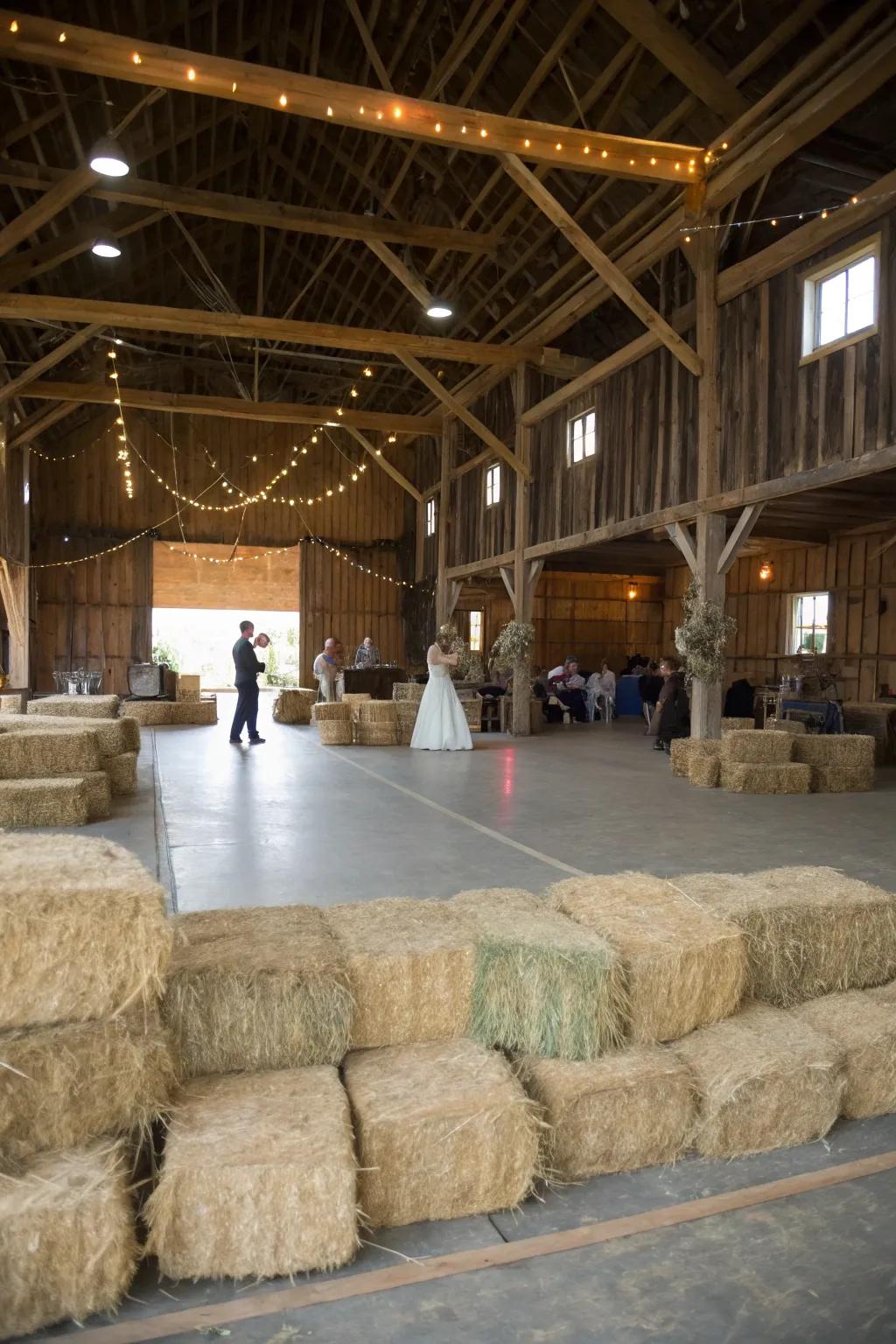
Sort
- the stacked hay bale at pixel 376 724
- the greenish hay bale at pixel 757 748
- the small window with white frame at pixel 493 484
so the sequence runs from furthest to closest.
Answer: the small window with white frame at pixel 493 484 < the stacked hay bale at pixel 376 724 < the greenish hay bale at pixel 757 748

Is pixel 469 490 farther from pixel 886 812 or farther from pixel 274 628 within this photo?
pixel 886 812

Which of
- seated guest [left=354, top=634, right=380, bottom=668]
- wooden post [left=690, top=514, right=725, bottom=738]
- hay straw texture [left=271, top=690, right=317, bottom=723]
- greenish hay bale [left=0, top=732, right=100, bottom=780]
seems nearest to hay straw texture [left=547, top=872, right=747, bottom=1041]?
greenish hay bale [left=0, top=732, right=100, bottom=780]

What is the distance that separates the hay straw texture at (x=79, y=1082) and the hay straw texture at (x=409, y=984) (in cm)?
60

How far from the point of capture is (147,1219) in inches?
78.1

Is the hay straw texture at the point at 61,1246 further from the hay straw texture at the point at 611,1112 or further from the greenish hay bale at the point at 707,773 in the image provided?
the greenish hay bale at the point at 707,773

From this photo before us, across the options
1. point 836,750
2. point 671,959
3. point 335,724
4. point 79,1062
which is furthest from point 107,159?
point 836,750

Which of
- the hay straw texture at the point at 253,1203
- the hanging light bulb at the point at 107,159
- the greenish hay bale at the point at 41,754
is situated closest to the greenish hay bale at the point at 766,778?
the greenish hay bale at the point at 41,754

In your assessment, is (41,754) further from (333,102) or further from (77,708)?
(333,102)

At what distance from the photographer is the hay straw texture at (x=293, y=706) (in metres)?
15.6

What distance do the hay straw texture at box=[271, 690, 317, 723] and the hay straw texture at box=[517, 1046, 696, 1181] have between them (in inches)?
524

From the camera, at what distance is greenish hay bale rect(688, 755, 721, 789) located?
8.98m

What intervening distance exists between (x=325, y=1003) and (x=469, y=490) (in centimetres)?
1638

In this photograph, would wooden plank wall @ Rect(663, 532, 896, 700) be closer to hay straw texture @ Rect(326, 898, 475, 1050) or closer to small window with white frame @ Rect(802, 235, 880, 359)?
small window with white frame @ Rect(802, 235, 880, 359)

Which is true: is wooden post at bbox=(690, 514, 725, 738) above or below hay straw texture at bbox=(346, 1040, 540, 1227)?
above
